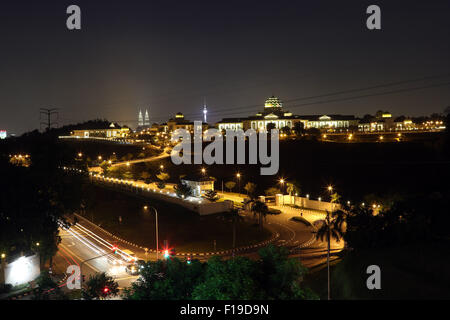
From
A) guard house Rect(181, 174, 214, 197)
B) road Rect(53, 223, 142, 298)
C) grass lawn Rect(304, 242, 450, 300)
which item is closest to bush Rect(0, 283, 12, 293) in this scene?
road Rect(53, 223, 142, 298)

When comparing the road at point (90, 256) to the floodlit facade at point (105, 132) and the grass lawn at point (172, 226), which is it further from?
the floodlit facade at point (105, 132)

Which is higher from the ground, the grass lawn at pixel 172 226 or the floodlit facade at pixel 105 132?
the floodlit facade at pixel 105 132

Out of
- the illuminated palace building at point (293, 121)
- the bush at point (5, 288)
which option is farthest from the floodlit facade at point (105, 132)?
the bush at point (5, 288)

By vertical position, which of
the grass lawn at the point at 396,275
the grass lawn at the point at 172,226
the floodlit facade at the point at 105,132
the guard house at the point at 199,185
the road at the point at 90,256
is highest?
the floodlit facade at the point at 105,132

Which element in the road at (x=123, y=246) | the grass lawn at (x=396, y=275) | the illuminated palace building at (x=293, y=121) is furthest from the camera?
the illuminated palace building at (x=293, y=121)

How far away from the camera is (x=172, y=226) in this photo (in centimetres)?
4284

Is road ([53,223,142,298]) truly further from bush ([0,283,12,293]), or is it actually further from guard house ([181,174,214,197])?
guard house ([181,174,214,197])

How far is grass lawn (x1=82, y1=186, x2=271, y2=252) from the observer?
3716cm

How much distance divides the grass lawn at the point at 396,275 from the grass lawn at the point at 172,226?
518 inches

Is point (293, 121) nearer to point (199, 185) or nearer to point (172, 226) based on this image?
point (199, 185)

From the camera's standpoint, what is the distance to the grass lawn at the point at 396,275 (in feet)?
68.5

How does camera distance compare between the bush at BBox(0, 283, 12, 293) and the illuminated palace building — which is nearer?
the bush at BBox(0, 283, 12, 293)

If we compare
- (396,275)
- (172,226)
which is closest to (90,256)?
(172,226)

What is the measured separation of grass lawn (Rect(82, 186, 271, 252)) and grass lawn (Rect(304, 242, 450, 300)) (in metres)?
13.2
